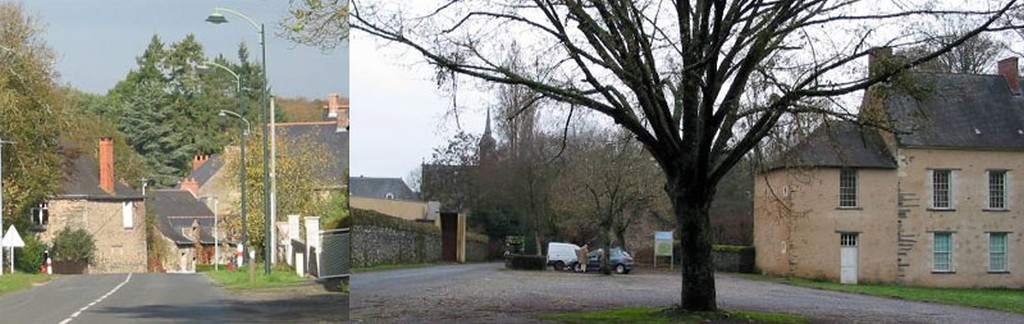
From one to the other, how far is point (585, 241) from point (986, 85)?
3149 cm

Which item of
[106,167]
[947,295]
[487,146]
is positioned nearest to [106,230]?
[106,167]

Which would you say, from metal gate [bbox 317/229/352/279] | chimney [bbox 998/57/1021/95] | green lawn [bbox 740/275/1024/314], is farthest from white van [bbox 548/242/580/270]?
chimney [bbox 998/57/1021/95]

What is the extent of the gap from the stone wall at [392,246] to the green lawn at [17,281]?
2659mm

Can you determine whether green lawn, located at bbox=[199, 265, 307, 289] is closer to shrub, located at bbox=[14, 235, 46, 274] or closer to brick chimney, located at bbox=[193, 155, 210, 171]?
brick chimney, located at bbox=[193, 155, 210, 171]

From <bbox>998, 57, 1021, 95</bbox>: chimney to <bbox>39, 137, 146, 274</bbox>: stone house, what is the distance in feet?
159

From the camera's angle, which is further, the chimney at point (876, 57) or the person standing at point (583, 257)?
the person standing at point (583, 257)

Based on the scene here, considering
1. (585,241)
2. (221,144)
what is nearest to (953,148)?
(585,241)

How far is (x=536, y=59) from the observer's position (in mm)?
19000

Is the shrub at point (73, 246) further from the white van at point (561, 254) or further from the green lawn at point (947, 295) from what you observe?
the green lawn at point (947, 295)

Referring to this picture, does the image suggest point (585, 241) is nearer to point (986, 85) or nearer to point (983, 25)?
point (983, 25)

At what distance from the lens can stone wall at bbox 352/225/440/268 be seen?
957 centimetres

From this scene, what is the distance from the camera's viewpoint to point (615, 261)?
25.0 meters

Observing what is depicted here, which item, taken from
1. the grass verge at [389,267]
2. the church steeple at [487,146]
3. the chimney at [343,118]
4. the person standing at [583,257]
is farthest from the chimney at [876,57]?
the chimney at [343,118]

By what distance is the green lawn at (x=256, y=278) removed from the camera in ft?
21.2
